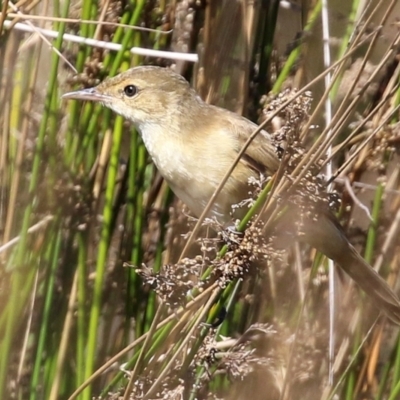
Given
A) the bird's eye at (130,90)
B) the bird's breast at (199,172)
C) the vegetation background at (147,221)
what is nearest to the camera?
the vegetation background at (147,221)

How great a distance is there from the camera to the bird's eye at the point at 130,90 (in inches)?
75.0

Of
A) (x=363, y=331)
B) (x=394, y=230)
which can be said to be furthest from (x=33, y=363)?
(x=394, y=230)

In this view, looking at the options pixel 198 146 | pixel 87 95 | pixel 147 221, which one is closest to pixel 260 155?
pixel 198 146

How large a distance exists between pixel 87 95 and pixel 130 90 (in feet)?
0.69

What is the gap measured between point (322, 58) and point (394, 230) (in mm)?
523

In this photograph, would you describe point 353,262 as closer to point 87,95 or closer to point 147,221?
point 147,221

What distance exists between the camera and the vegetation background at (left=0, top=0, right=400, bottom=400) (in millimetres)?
1671

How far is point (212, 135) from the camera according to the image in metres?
1.90

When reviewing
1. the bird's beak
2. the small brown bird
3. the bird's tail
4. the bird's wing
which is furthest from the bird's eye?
the bird's tail

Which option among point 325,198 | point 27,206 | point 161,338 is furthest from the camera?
point 27,206

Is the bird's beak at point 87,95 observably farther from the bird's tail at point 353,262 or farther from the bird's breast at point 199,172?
the bird's tail at point 353,262

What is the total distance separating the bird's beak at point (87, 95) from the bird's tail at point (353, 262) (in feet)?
2.05

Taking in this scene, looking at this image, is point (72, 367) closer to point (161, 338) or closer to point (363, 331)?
point (161, 338)

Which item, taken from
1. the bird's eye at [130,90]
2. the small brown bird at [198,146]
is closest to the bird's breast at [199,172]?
the small brown bird at [198,146]
